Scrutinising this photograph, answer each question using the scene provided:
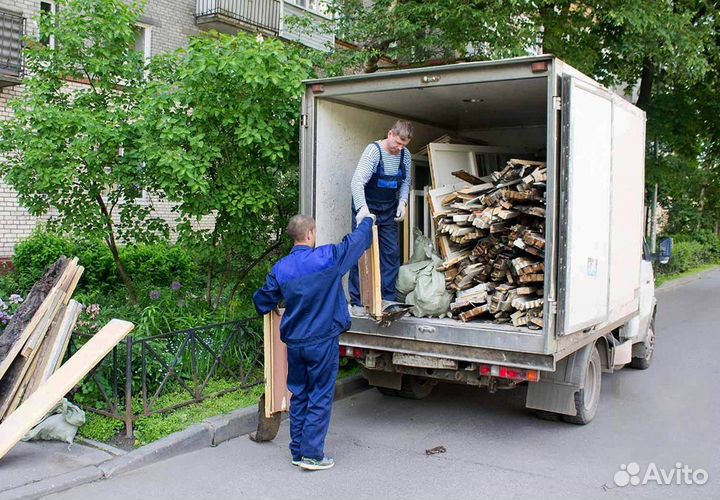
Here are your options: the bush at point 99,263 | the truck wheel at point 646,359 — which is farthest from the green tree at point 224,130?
the truck wheel at point 646,359

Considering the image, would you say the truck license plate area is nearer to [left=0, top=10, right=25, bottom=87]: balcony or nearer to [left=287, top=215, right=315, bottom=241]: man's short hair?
[left=287, top=215, right=315, bottom=241]: man's short hair

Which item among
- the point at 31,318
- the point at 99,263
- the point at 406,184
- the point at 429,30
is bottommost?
the point at 31,318

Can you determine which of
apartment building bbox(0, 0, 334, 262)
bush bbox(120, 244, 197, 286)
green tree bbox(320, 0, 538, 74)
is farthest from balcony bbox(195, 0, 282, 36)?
bush bbox(120, 244, 197, 286)

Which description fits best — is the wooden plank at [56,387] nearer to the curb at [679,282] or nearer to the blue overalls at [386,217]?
the blue overalls at [386,217]

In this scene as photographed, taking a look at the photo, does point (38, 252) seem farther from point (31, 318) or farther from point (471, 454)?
point (471, 454)

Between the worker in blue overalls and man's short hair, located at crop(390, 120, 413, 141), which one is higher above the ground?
man's short hair, located at crop(390, 120, 413, 141)

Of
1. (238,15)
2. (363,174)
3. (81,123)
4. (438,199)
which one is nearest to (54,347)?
(81,123)

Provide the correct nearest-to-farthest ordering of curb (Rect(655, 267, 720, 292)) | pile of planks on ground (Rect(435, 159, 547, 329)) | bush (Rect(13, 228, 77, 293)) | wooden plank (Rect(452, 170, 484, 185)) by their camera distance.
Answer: pile of planks on ground (Rect(435, 159, 547, 329))
wooden plank (Rect(452, 170, 484, 185))
bush (Rect(13, 228, 77, 293))
curb (Rect(655, 267, 720, 292))

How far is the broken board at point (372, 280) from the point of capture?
18.7 ft

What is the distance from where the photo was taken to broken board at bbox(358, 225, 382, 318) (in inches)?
225

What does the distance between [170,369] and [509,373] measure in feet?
8.87

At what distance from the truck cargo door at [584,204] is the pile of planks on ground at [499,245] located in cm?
36

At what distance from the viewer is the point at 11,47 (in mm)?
12469

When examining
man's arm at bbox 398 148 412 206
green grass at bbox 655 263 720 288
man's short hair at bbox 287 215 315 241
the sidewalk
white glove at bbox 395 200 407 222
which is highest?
man's arm at bbox 398 148 412 206
